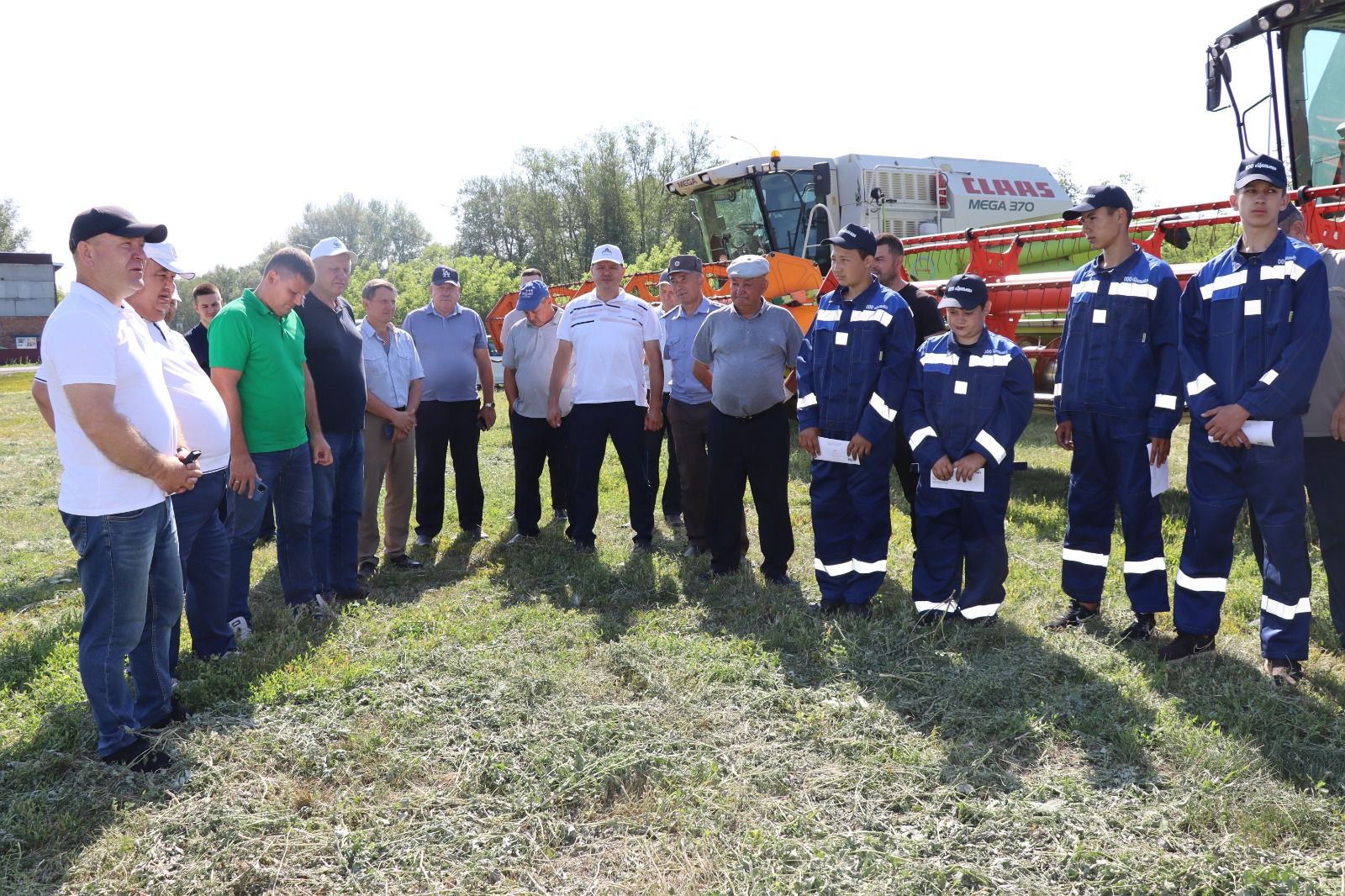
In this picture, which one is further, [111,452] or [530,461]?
[530,461]

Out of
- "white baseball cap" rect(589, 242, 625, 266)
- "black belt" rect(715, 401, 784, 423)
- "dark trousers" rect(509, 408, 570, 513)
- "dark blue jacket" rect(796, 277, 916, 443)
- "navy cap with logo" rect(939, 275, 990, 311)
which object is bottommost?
"dark trousers" rect(509, 408, 570, 513)

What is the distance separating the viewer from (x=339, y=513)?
5344 mm

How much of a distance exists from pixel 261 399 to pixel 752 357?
8.30ft

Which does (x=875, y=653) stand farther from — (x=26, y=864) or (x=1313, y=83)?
(x=1313, y=83)

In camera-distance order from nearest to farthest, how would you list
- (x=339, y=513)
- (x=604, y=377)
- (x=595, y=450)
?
1. (x=339, y=513)
2. (x=604, y=377)
3. (x=595, y=450)

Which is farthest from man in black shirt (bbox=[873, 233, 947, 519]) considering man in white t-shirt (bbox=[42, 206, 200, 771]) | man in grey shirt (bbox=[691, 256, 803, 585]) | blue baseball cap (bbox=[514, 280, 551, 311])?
man in white t-shirt (bbox=[42, 206, 200, 771])

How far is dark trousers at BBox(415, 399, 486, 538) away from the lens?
6.67 m

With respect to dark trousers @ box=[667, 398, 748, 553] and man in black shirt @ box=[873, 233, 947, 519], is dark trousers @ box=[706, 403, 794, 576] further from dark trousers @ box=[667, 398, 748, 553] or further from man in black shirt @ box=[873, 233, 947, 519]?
man in black shirt @ box=[873, 233, 947, 519]

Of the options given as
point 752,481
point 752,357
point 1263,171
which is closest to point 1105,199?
point 1263,171

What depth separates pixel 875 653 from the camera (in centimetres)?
414

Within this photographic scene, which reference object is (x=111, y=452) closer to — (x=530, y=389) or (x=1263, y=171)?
(x=530, y=389)

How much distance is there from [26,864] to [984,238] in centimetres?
733

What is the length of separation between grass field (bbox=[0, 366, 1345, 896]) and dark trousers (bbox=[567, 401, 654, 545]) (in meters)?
1.43

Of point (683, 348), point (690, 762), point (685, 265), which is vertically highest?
point (685, 265)
